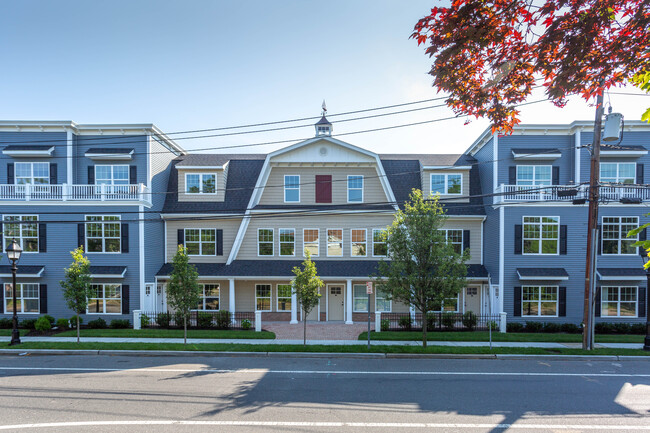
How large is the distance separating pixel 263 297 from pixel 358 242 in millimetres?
6408

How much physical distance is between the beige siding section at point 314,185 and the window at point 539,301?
9.17m

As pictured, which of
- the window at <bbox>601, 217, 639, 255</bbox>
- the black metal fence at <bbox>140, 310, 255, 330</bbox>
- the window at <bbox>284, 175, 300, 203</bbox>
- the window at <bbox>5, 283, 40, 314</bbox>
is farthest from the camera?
the window at <bbox>284, 175, 300, 203</bbox>

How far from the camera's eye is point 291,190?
21547mm

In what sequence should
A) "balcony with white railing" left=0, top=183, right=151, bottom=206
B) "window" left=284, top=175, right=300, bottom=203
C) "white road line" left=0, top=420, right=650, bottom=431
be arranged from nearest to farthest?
"white road line" left=0, top=420, right=650, bottom=431 → "balcony with white railing" left=0, top=183, right=151, bottom=206 → "window" left=284, top=175, right=300, bottom=203

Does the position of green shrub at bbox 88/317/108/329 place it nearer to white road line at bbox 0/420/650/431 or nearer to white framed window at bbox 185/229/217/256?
white framed window at bbox 185/229/217/256

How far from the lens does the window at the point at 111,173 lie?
67.2ft

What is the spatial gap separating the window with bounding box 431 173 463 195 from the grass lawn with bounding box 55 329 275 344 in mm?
12550

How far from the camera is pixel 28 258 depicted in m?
19.3

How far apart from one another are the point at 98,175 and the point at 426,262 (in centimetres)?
1851

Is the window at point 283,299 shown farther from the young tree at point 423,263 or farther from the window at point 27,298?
the window at point 27,298

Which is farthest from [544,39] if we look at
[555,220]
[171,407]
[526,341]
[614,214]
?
[614,214]

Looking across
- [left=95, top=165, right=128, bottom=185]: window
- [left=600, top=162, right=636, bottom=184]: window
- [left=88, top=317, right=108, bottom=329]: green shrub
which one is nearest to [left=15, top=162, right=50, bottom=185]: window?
[left=95, top=165, right=128, bottom=185]: window

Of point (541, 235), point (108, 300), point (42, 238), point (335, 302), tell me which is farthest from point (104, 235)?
point (541, 235)

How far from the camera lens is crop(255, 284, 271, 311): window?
21.0m
